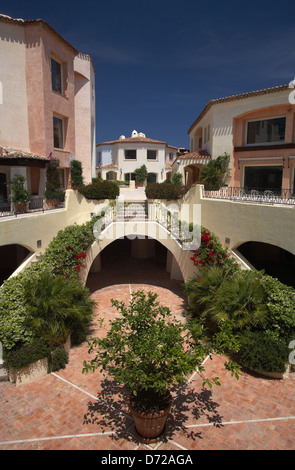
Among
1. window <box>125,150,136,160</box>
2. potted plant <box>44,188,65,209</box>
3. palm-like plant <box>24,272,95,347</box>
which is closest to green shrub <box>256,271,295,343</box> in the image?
palm-like plant <box>24,272,95,347</box>

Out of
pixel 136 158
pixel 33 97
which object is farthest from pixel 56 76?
pixel 136 158

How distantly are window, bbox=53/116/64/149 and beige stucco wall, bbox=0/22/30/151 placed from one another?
6.90 ft

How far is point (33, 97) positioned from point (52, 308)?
13.9m

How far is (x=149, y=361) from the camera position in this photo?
6211mm

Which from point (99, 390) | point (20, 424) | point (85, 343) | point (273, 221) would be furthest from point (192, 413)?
point (273, 221)

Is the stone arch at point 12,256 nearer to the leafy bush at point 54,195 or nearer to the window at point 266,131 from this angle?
the leafy bush at point 54,195

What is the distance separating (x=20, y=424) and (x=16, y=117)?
53.4 ft

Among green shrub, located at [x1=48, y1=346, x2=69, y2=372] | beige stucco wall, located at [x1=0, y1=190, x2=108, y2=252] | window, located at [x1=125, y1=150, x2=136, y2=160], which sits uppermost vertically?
window, located at [x1=125, y1=150, x2=136, y2=160]

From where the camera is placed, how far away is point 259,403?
844 centimetres

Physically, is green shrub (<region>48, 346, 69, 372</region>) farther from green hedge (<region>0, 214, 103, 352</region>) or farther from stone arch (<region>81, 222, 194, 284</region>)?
stone arch (<region>81, 222, 194, 284</region>)

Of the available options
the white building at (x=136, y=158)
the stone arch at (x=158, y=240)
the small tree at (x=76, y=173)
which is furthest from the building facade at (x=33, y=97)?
the white building at (x=136, y=158)

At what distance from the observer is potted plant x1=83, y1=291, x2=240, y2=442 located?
5.87 m

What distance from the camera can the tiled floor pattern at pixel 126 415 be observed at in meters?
6.98

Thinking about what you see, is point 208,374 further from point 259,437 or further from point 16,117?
point 16,117
